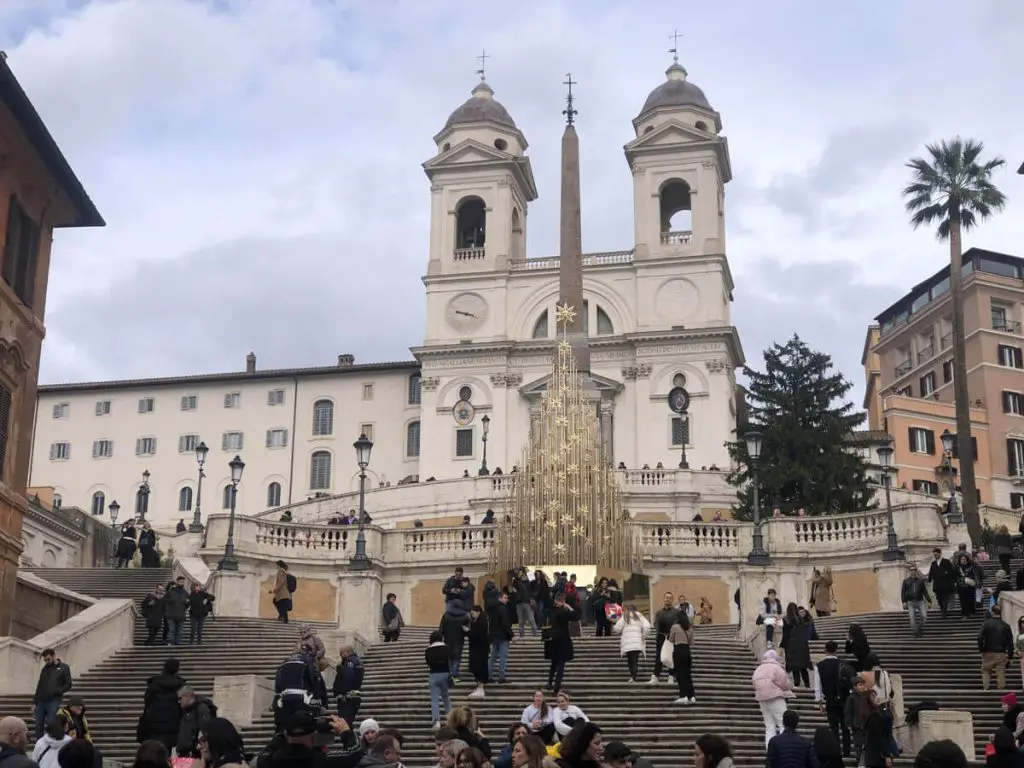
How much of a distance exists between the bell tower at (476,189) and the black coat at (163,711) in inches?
2347

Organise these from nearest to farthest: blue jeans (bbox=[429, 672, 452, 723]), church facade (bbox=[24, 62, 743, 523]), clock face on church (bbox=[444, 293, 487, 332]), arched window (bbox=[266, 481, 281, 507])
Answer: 1. blue jeans (bbox=[429, 672, 452, 723])
2. church facade (bbox=[24, 62, 743, 523])
3. clock face on church (bbox=[444, 293, 487, 332])
4. arched window (bbox=[266, 481, 281, 507])

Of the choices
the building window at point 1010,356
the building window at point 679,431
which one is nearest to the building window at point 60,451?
the building window at point 679,431

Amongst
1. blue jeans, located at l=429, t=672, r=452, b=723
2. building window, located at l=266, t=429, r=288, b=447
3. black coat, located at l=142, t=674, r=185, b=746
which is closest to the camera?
black coat, located at l=142, t=674, r=185, b=746

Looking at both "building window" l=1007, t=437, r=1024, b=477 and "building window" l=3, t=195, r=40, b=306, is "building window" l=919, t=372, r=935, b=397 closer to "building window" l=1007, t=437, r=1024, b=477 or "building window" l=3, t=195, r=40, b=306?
"building window" l=1007, t=437, r=1024, b=477

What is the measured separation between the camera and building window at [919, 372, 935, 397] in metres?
85.2

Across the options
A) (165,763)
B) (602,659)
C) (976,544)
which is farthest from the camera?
(976,544)

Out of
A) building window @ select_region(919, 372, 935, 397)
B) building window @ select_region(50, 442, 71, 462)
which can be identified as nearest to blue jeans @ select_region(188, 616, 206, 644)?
building window @ select_region(50, 442, 71, 462)

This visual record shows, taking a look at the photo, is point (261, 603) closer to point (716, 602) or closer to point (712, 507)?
point (716, 602)

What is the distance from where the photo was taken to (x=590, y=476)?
3662 cm

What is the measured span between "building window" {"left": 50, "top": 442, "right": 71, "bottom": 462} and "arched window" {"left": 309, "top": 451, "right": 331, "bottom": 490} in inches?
558

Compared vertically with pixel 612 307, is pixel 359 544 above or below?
below

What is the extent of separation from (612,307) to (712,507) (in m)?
18.3

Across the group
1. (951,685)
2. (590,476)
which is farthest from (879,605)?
(951,685)

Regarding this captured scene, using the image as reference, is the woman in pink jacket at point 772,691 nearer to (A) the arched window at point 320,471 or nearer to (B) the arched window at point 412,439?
(B) the arched window at point 412,439
